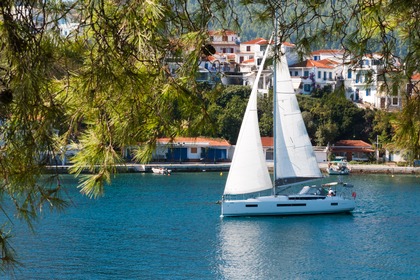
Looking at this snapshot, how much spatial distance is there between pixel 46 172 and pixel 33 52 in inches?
21.5

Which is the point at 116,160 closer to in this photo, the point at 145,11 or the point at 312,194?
the point at 145,11

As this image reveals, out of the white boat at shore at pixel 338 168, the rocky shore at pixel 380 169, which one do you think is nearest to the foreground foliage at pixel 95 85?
the white boat at shore at pixel 338 168

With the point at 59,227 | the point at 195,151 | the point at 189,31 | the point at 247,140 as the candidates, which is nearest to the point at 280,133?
the point at 247,140

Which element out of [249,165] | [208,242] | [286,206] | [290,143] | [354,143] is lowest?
[208,242]

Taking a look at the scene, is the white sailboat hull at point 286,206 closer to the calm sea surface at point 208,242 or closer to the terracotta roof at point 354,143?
the calm sea surface at point 208,242

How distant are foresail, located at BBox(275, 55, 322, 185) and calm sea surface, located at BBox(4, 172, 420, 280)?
2237mm

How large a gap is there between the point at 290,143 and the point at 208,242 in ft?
30.7

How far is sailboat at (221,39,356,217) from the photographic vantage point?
29.9 m

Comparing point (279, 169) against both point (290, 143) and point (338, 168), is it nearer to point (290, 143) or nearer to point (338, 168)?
point (290, 143)

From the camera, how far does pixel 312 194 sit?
32.2 meters

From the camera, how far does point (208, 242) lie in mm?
23906

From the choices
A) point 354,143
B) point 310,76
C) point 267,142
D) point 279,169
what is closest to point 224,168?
point 267,142

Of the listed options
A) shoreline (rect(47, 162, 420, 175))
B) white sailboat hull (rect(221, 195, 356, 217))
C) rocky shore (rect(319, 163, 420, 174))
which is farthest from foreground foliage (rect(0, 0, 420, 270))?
rocky shore (rect(319, 163, 420, 174))

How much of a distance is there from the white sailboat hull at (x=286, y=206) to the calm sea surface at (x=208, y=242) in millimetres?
324
